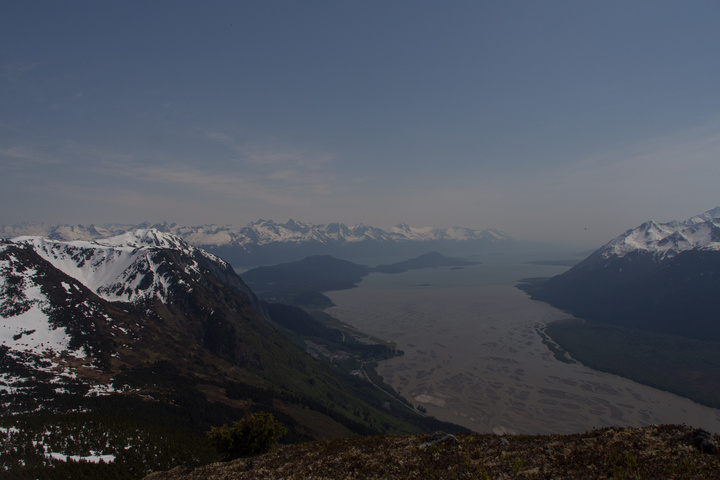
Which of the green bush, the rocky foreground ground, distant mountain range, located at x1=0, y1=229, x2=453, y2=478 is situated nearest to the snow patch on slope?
distant mountain range, located at x1=0, y1=229, x2=453, y2=478

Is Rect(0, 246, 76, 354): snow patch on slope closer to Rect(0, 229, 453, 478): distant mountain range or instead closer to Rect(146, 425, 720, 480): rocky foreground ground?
Rect(0, 229, 453, 478): distant mountain range

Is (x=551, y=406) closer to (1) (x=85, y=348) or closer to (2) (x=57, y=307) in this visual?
(1) (x=85, y=348)

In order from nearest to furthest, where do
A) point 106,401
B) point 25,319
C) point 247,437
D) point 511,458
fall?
point 511,458
point 247,437
point 106,401
point 25,319

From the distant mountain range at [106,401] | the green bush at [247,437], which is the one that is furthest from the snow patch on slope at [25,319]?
the green bush at [247,437]

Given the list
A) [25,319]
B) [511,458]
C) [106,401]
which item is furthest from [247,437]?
[25,319]

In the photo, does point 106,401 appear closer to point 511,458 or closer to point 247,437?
point 247,437

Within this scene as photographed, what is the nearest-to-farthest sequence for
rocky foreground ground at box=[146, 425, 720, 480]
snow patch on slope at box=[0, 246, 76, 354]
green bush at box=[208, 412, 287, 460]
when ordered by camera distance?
rocky foreground ground at box=[146, 425, 720, 480] → green bush at box=[208, 412, 287, 460] → snow patch on slope at box=[0, 246, 76, 354]
